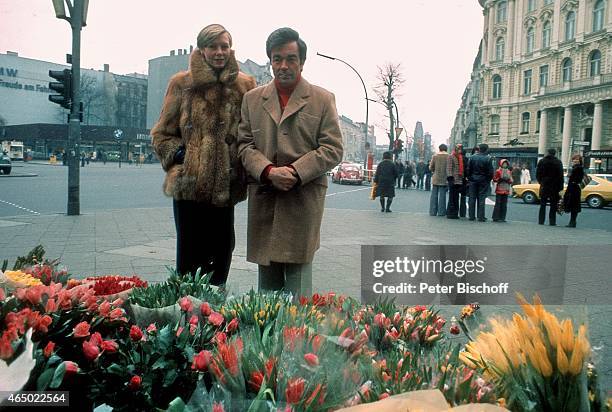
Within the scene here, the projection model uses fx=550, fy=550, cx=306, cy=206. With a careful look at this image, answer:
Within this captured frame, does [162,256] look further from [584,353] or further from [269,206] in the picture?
[584,353]

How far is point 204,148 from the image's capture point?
2.69 m

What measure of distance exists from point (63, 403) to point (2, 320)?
11.7 inches

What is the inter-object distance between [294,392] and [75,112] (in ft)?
35.0

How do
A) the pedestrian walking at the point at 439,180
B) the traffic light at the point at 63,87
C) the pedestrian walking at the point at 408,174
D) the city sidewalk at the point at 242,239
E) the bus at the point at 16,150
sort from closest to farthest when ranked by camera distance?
1. the city sidewalk at the point at 242,239
2. the traffic light at the point at 63,87
3. the pedestrian walking at the point at 439,180
4. the pedestrian walking at the point at 408,174
5. the bus at the point at 16,150

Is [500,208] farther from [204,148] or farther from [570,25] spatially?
[204,148]

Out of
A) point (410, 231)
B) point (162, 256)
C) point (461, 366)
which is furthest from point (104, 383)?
point (410, 231)

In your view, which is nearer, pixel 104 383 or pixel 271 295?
pixel 104 383

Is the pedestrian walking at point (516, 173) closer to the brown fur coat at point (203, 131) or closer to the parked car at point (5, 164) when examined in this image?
the parked car at point (5, 164)

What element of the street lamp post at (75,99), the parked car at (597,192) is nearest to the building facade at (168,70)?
the street lamp post at (75,99)

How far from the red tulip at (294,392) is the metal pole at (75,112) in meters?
10.2

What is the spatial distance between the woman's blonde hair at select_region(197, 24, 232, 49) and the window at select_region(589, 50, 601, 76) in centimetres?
190

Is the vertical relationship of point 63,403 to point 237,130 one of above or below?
below

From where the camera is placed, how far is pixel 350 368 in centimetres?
83

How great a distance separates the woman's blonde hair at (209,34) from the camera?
2604mm
